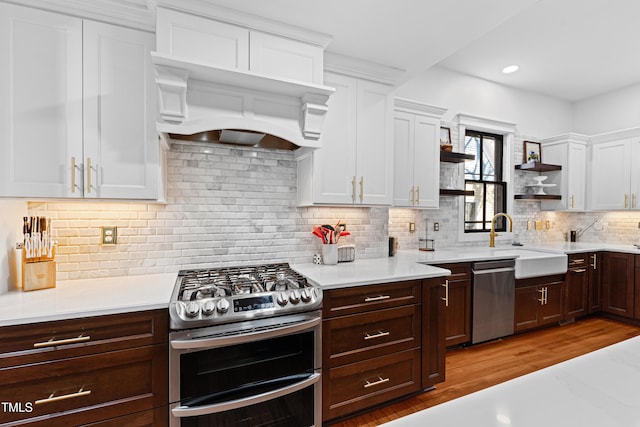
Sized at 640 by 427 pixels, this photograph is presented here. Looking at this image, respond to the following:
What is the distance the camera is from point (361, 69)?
2.54 m

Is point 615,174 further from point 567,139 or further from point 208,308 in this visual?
point 208,308

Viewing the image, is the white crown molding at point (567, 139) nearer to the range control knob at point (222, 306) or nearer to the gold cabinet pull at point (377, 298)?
the gold cabinet pull at point (377, 298)

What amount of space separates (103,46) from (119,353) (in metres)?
1.72

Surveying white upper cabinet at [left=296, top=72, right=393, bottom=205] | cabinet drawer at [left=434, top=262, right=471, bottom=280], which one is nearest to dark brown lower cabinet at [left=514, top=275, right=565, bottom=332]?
cabinet drawer at [left=434, top=262, right=471, bottom=280]

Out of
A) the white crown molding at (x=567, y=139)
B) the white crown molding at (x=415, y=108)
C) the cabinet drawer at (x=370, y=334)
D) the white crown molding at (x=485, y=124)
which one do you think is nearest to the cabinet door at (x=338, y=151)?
the white crown molding at (x=415, y=108)

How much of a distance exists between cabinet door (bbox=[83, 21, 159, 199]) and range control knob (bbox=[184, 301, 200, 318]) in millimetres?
754

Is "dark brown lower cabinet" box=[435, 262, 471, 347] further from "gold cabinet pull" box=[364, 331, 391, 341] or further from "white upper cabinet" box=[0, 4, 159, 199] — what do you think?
"white upper cabinet" box=[0, 4, 159, 199]

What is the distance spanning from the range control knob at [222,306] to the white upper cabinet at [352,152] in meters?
1.01

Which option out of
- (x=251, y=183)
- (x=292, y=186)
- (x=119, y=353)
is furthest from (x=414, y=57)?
(x=119, y=353)

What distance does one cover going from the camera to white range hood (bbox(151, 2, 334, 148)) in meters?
1.82

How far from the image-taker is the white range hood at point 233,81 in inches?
71.7

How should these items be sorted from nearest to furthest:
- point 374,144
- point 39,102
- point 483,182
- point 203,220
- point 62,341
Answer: point 62,341, point 39,102, point 203,220, point 374,144, point 483,182

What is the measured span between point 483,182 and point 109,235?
4232mm

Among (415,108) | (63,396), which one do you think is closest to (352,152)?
(415,108)
